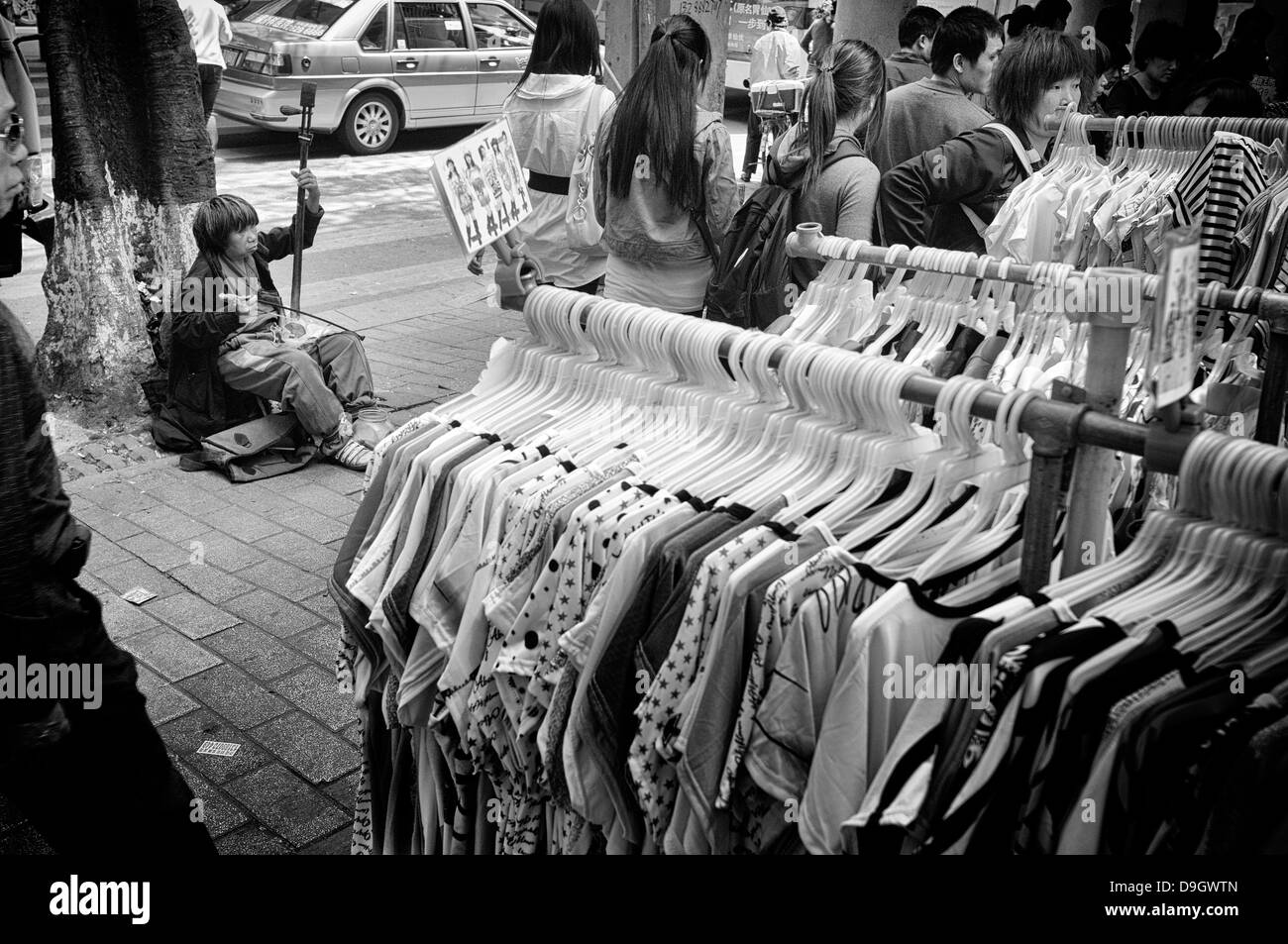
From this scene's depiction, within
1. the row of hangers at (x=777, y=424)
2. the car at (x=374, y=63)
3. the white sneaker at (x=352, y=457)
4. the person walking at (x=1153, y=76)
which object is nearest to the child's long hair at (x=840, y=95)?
the row of hangers at (x=777, y=424)

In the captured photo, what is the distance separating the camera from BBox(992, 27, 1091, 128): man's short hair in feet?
13.0

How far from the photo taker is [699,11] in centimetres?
811

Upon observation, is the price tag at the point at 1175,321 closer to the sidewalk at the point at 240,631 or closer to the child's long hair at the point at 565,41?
the sidewalk at the point at 240,631

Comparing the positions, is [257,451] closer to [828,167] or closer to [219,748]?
[219,748]

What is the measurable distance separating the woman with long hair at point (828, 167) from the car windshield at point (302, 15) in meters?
9.55

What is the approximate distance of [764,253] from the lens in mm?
3656

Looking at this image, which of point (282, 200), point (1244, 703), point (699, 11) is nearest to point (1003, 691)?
point (1244, 703)

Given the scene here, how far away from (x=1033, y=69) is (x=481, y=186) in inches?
98.9

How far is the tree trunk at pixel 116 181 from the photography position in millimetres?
5246

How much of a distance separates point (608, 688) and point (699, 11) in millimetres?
7319

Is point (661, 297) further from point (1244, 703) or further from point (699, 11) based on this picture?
point (699, 11)

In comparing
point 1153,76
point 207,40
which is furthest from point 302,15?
point 1153,76

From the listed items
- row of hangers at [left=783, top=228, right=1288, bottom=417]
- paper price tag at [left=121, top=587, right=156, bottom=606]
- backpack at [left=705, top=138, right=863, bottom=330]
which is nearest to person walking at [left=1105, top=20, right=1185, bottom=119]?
backpack at [left=705, top=138, right=863, bottom=330]
